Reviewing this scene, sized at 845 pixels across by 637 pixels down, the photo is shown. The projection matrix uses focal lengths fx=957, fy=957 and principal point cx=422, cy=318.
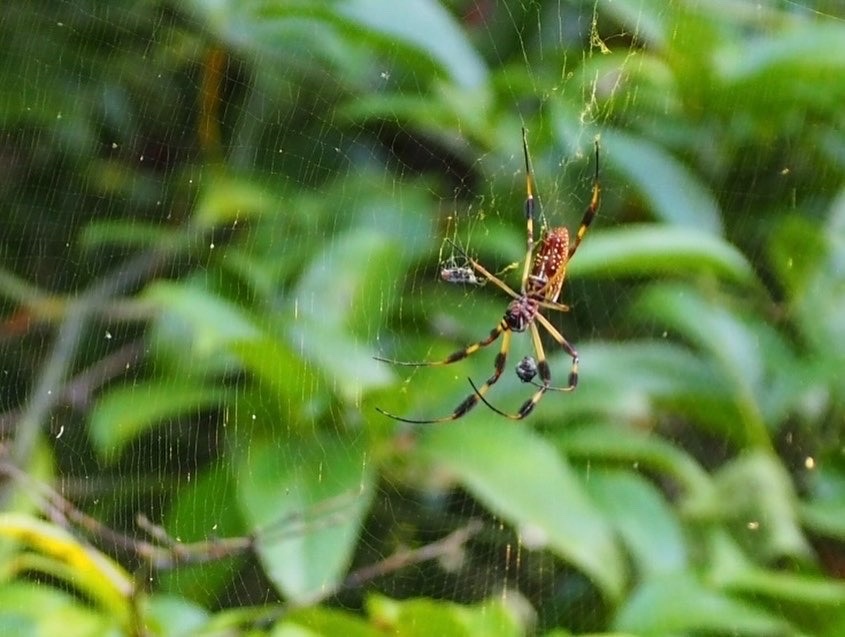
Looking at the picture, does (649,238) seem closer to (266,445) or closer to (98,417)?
(266,445)

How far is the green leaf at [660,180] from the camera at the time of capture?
1.20m

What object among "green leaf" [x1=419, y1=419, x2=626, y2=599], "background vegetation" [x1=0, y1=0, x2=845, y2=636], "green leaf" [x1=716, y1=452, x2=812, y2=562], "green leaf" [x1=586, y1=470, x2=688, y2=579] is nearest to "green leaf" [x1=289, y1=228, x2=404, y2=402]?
"background vegetation" [x1=0, y1=0, x2=845, y2=636]

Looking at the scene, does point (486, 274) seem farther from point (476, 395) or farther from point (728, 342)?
point (728, 342)

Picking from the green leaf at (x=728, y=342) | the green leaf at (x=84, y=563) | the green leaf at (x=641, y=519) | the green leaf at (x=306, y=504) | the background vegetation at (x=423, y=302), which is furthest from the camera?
the green leaf at (x=728, y=342)

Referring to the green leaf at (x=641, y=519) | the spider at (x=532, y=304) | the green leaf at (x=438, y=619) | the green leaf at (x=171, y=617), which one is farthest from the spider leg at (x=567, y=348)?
the green leaf at (x=171, y=617)

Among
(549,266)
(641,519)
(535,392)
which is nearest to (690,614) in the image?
(641,519)

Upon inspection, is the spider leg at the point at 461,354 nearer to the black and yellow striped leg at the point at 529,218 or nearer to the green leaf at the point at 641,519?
the black and yellow striped leg at the point at 529,218

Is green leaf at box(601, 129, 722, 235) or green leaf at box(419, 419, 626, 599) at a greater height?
green leaf at box(601, 129, 722, 235)

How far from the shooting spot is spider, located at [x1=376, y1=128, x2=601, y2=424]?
3.45 feet

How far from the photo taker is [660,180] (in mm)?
1225

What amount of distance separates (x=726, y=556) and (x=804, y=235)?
447 millimetres

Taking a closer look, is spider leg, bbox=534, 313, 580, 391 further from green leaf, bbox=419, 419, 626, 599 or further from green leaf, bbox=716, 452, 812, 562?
green leaf, bbox=716, 452, 812, 562

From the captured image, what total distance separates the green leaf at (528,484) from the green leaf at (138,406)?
0.76ft

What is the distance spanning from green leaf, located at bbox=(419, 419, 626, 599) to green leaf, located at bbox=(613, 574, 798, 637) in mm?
40
